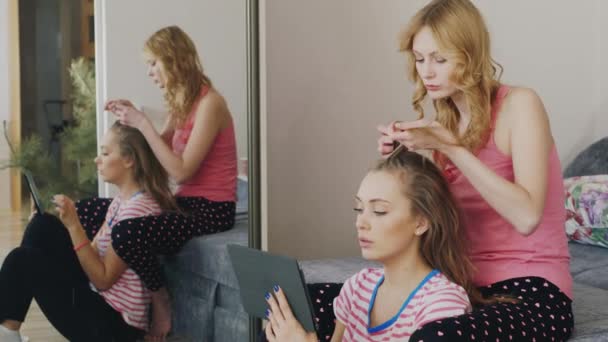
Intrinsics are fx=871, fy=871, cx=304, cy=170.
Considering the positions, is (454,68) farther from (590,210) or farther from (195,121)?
(590,210)

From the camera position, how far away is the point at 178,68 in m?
2.31

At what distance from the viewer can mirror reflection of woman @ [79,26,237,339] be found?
2264 millimetres

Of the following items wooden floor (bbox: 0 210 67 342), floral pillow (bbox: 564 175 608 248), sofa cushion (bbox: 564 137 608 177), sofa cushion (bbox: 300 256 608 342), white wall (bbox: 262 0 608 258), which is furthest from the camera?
sofa cushion (bbox: 564 137 608 177)

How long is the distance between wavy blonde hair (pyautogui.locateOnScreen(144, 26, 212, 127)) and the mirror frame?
15 centimetres

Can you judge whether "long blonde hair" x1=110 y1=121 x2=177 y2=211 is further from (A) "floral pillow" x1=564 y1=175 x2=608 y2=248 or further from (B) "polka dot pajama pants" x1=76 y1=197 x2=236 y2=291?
(A) "floral pillow" x1=564 y1=175 x2=608 y2=248

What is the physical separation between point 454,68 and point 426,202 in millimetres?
282

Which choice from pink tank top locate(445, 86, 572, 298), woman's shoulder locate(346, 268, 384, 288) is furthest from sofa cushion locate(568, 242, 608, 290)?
woman's shoulder locate(346, 268, 384, 288)

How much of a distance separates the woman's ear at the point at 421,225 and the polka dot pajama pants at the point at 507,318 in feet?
0.58

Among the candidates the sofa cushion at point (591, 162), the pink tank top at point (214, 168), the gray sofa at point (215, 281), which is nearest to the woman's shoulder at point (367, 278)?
the gray sofa at point (215, 281)

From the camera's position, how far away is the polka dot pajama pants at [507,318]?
1449mm

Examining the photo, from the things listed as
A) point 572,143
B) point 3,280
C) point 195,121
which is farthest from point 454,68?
point 572,143

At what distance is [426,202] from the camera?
1660 mm

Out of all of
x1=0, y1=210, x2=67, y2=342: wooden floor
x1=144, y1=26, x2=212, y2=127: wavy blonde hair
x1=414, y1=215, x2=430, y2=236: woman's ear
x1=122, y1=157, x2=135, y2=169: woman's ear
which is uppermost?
x1=144, y1=26, x2=212, y2=127: wavy blonde hair

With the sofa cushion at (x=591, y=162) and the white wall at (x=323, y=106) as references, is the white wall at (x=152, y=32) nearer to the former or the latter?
the white wall at (x=323, y=106)
